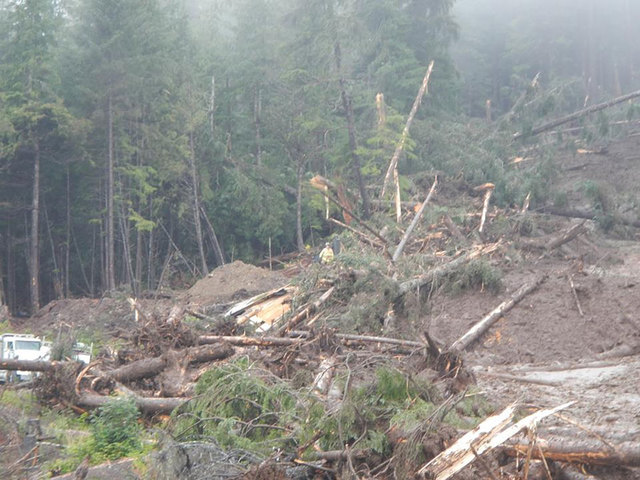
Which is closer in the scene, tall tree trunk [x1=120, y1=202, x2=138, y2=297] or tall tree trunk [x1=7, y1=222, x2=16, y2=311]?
tall tree trunk [x1=120, y1=202, x2=138, y2=297]

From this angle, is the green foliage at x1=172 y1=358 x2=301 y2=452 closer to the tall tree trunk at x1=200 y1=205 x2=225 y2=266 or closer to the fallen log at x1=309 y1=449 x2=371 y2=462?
the fallen log at x1=309 y1=449 x2=371 y2=462

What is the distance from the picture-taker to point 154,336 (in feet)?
33.6

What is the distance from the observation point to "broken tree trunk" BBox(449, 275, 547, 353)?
37.2ft

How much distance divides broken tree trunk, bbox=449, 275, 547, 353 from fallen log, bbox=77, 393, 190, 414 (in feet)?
13.8

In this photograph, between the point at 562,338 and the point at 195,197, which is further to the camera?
the point at 195,197

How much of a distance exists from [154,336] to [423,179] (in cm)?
1324

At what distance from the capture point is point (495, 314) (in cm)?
1199

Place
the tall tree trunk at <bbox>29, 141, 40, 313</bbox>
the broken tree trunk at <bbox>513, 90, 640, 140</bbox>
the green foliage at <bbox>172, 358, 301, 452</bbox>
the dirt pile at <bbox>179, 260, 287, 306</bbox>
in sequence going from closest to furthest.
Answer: the green foliage at <bbox>172, 358, 301, 452</bbox>, the dirt pile at <bbox>179, 260, 287, 306</bbox>, the broken tree trunk at <bbox>513, 90, 640, 140</bbox>, the tall tree trunk at <bbox>29, 141, 40, 313</bbox>

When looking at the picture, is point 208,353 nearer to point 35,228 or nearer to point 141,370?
point 141,370

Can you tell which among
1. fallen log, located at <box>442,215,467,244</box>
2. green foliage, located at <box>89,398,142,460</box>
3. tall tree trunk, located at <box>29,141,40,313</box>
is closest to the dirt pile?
fallen log, located at <box>442,215,467,244</box>

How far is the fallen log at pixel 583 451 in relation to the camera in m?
4.85

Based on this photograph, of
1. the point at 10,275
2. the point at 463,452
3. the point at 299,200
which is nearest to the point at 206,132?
the point at 299,200

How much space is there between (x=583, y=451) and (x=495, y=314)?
23.1 feet

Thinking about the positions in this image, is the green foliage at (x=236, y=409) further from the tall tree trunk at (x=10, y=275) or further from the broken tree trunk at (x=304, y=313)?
the tall tree trunk at (x=10, y=275)
